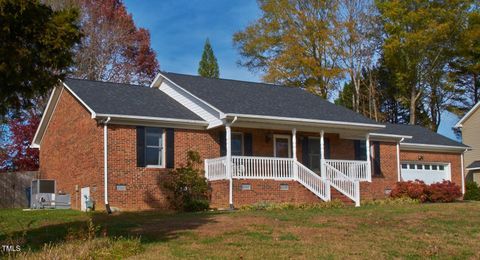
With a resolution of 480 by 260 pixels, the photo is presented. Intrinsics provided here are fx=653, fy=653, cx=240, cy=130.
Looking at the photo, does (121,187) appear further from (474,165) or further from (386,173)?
(474,165)

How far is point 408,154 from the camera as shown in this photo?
111 feet

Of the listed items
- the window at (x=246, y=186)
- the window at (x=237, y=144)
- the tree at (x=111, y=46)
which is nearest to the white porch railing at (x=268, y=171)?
the window at (x=246, y=186)

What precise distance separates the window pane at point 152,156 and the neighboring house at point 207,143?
40mm

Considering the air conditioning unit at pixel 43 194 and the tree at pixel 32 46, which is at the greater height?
the tree at pixel 32 46

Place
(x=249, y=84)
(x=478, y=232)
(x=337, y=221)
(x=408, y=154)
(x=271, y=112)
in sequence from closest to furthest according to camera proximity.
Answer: (x=478, y=232)
(x=337, y=221)
(x=271, y=112)
(x=249, y=84)
(x=408, y=154)

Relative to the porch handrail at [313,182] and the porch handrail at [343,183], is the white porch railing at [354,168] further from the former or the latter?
the porch handrail at [313,182]

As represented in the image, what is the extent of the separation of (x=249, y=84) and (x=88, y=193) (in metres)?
10.3

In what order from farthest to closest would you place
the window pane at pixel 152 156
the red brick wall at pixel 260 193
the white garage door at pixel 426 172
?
1. the white garage door at pixel 426 172
2. the red brick wall at pixel 260 193
3. the window pane at pixel 152 156

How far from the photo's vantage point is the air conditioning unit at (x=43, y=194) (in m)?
24.9

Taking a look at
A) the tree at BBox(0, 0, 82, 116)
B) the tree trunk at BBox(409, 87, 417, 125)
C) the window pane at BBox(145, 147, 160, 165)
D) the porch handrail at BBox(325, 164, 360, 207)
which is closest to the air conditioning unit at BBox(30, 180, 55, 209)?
the window pane at BBox(145, 147, 160, 165)

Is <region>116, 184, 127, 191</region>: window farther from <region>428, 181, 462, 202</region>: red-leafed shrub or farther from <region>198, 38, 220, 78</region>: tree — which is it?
<region>198, 38, 220, 78</region>: tree

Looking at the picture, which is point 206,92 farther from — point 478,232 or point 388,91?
point 388,91

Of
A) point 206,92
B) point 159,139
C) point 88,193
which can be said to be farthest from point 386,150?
point 88,193

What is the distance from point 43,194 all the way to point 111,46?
58.6 feet
